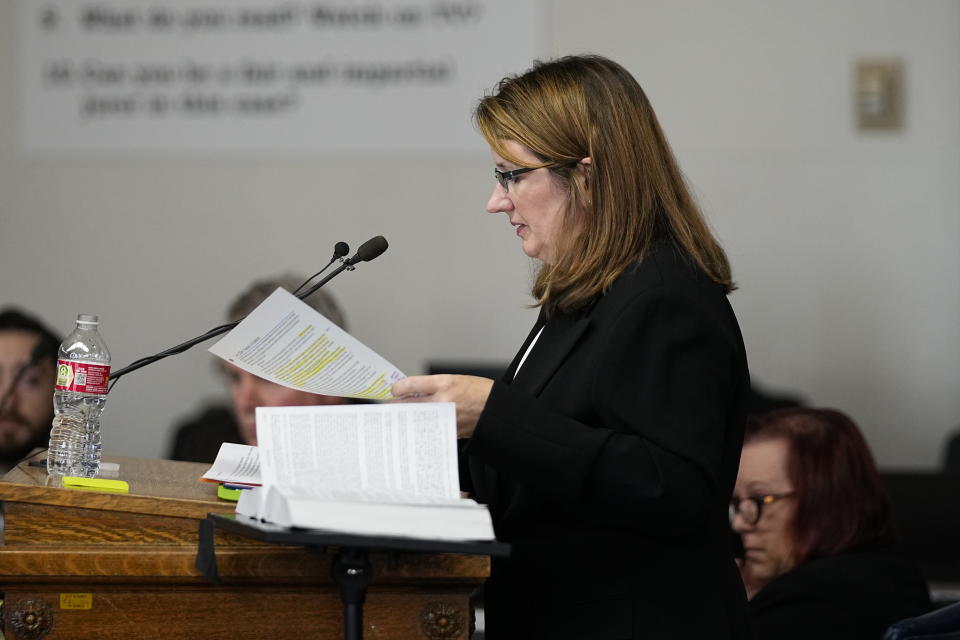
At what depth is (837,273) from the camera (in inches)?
177

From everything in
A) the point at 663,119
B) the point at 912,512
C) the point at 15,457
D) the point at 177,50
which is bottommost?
the point at 912,512

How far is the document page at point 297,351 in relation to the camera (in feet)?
4.94

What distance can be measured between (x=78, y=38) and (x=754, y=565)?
3.40m

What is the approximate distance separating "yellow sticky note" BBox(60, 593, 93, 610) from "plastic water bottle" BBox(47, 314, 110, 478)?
0.87 feet

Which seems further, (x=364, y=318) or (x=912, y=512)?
(x=364, y=318)

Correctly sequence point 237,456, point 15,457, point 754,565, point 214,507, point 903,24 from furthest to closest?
point 903,24
point 15,457
point 754,565
point 237,456
point 214,507

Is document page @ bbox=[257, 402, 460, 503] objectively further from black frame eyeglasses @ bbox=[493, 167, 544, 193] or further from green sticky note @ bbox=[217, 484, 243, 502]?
black frame eyeglasses @ bbox=[493, 167, 544, 193]

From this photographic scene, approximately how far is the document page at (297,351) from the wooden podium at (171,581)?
0.64ft

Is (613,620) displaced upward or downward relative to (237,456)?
downward

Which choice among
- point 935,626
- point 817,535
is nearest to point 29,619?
point 935,626

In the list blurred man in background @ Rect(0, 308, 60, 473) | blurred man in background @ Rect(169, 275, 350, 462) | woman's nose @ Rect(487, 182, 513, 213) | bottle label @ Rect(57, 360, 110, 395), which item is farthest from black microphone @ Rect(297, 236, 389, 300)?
blurred man in background @ Rect(0, 308, 60, 473)

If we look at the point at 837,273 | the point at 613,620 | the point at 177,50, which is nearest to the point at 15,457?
the point at 177,50

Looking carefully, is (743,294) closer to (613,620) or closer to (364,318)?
(364,318)

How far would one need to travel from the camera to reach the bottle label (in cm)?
159
